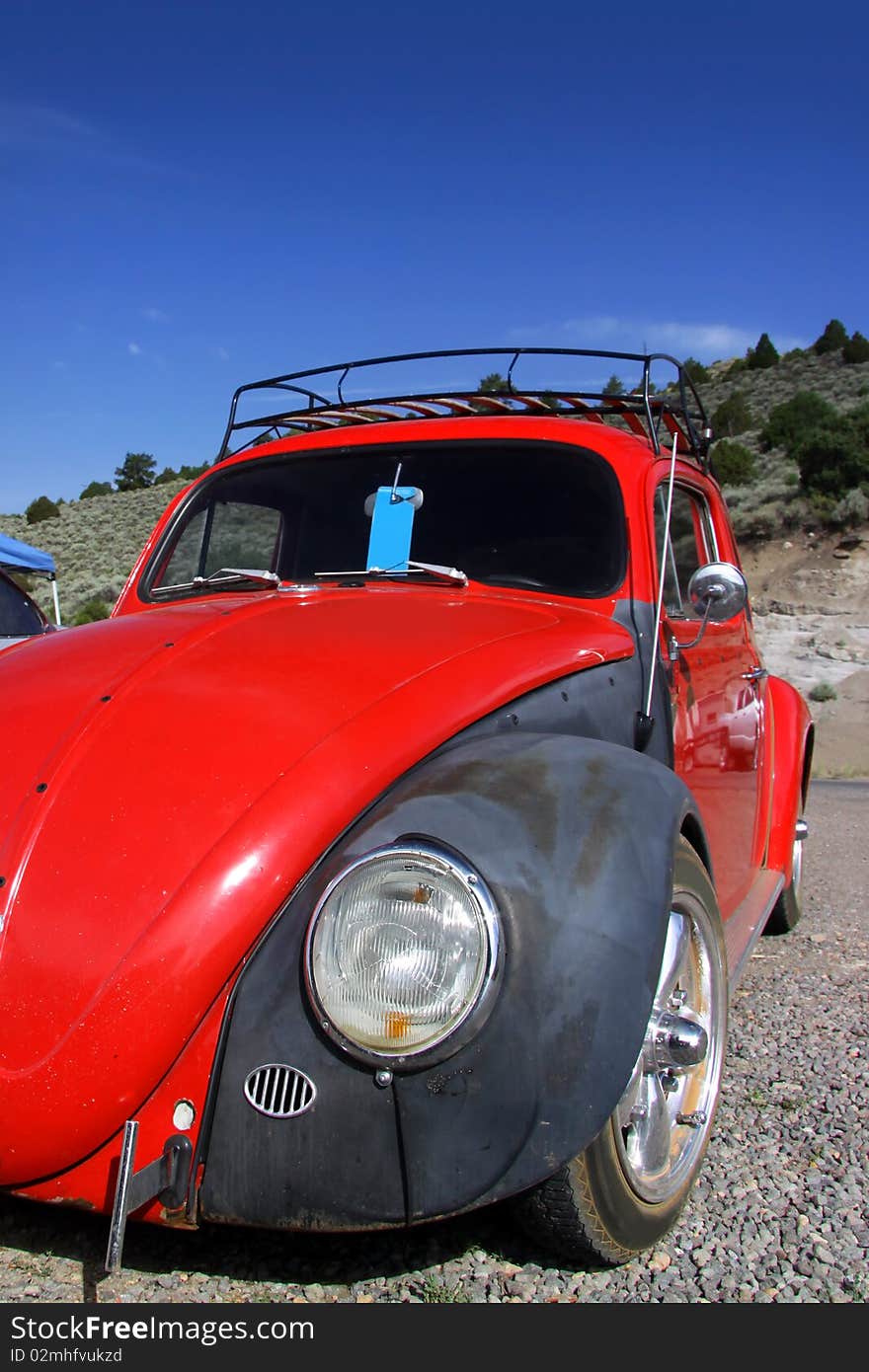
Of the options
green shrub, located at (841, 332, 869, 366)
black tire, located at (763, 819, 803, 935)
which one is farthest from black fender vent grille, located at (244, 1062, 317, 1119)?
green shrub, located at (841, 332, 869, 366)

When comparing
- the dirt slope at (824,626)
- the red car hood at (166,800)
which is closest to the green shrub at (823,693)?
the dirt slope at (824,626)

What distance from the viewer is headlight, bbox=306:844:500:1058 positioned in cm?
185

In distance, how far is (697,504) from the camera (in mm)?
4316

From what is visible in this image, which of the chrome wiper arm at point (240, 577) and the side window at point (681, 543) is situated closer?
the chrome wiper arm at point (240, 577)

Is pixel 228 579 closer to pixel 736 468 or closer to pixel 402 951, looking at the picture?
pixel 402 951

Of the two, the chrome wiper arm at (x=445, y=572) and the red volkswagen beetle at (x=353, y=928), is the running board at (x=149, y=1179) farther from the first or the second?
the chrome wiper arm at (x=445, y=572)

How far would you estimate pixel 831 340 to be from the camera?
45906mm

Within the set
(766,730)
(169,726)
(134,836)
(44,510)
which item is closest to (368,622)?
(169,726)

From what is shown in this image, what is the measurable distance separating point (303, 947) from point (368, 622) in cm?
104

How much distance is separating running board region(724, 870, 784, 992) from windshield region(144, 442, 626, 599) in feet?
3.54

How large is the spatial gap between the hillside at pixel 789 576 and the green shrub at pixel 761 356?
53.1 feet

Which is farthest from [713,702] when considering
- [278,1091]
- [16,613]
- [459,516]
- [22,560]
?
[22,560]

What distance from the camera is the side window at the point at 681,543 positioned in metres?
3.50
